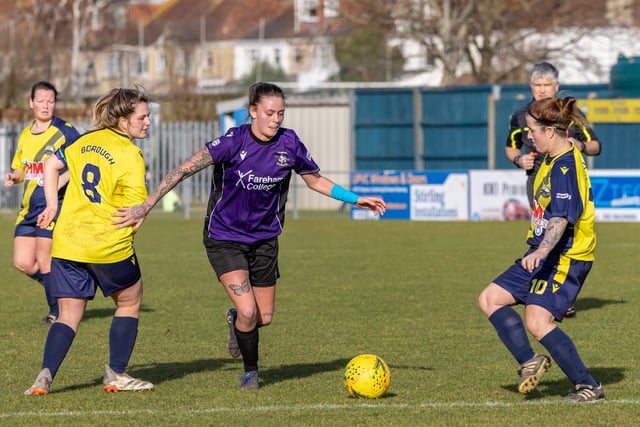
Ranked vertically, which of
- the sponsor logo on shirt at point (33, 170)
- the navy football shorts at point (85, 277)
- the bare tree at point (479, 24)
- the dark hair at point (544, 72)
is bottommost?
the navy football shorts at point (85, 277)

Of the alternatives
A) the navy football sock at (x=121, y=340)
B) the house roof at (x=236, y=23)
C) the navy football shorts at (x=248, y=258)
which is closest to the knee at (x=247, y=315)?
the navy football shorts at (x=248, y=258)

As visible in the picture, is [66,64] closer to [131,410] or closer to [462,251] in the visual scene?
[462,251]

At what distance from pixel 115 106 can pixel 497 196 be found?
1885 centimetres

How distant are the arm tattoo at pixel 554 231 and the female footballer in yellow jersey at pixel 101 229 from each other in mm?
2383

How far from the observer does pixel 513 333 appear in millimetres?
7219

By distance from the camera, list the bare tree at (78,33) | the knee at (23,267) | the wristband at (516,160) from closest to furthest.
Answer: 1. the wristband at (516,160)
2. the knee at (23,267)
3. the bare tree at (78,33)

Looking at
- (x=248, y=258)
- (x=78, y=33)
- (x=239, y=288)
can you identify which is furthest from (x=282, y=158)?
(x=78, y=33)

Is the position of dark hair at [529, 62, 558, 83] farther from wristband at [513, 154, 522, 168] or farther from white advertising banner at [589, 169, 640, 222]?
white advertising banner at [589, 169, 640, 222]

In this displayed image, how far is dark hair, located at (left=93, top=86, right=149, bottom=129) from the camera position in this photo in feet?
24.4

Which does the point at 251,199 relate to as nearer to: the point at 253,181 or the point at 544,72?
the point at 253,181

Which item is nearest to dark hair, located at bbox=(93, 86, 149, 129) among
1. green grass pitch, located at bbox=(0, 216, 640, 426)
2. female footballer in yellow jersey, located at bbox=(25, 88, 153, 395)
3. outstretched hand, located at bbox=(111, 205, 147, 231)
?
female footballer in yellow jersey, located at bbox=(25, 88, 153, 395)

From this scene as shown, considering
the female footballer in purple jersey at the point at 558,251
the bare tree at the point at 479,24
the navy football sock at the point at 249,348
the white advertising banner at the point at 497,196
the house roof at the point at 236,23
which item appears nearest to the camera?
the female footballer in purple jersey at the point at 558,251

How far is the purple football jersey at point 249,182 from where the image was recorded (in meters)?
7.57

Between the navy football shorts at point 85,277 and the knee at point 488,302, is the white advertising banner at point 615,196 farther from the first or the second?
the navy football shorts at point 85,277
